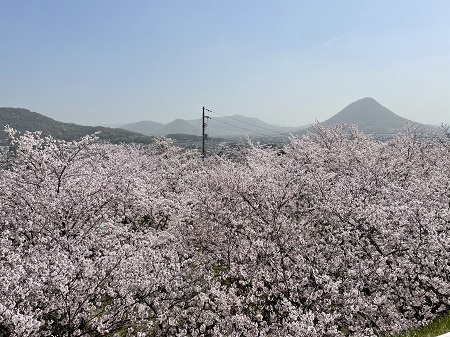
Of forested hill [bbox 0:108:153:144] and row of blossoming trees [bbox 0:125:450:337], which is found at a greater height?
forested hill [bbox 0:108:153:144]

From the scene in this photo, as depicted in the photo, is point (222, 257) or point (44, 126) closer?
point (222, 257)

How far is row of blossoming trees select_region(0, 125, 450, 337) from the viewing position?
26.1 ft

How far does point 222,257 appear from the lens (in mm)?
12125

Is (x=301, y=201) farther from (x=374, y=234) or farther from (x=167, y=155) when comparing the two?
(x=167, y=155)

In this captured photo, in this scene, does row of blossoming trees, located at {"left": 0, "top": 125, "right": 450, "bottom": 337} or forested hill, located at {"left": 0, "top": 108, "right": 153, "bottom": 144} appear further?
forested hill, located at {"left": 0, "top": 108, "right": 153, "bottom": 144}

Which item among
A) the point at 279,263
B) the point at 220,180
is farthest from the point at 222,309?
the point at 220,180

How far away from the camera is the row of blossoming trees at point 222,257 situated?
7945mm

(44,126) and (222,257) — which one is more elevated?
(44,126)

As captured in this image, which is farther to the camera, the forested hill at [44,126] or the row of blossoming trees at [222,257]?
the forested hill at [44,126]

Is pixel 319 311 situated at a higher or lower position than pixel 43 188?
lower

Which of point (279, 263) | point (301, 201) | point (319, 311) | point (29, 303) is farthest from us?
point (301, 201)

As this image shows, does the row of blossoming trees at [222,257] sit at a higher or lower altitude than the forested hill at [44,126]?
lower

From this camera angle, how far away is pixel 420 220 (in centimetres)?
962

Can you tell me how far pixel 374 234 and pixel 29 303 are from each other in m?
9.11
